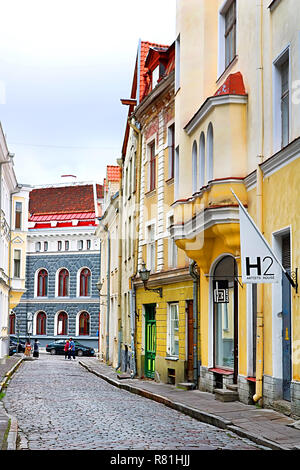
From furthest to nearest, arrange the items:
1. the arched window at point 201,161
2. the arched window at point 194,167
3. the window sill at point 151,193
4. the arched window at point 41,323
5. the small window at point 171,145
Result: the arched window at point 41,323
the window sill at point 151,193
the small window at point 171,145
the arched window at point 194,167
the arched window at point 201,161

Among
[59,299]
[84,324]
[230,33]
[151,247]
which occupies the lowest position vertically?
[84,324]

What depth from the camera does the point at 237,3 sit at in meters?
16.3

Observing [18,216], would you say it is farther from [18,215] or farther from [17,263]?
[17,263]

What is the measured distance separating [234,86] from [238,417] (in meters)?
6.92

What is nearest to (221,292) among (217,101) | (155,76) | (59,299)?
(217,101)

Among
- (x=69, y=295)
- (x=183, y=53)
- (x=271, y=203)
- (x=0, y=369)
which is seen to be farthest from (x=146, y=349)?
(x=69, y=295)

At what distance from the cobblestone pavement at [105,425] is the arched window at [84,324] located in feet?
143

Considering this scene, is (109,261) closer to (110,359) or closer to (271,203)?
(110,359)

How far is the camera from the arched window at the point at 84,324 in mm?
62844

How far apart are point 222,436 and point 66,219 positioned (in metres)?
54.9

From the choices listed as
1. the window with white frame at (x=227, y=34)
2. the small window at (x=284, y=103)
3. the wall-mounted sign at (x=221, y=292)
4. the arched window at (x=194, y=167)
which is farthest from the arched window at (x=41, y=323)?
the small window at (x=284, y=103)

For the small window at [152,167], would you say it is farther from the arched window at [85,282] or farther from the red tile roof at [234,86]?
the arched window at [85,282]

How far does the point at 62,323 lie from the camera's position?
211ft

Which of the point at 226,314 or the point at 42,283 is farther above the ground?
the point at 42,283
